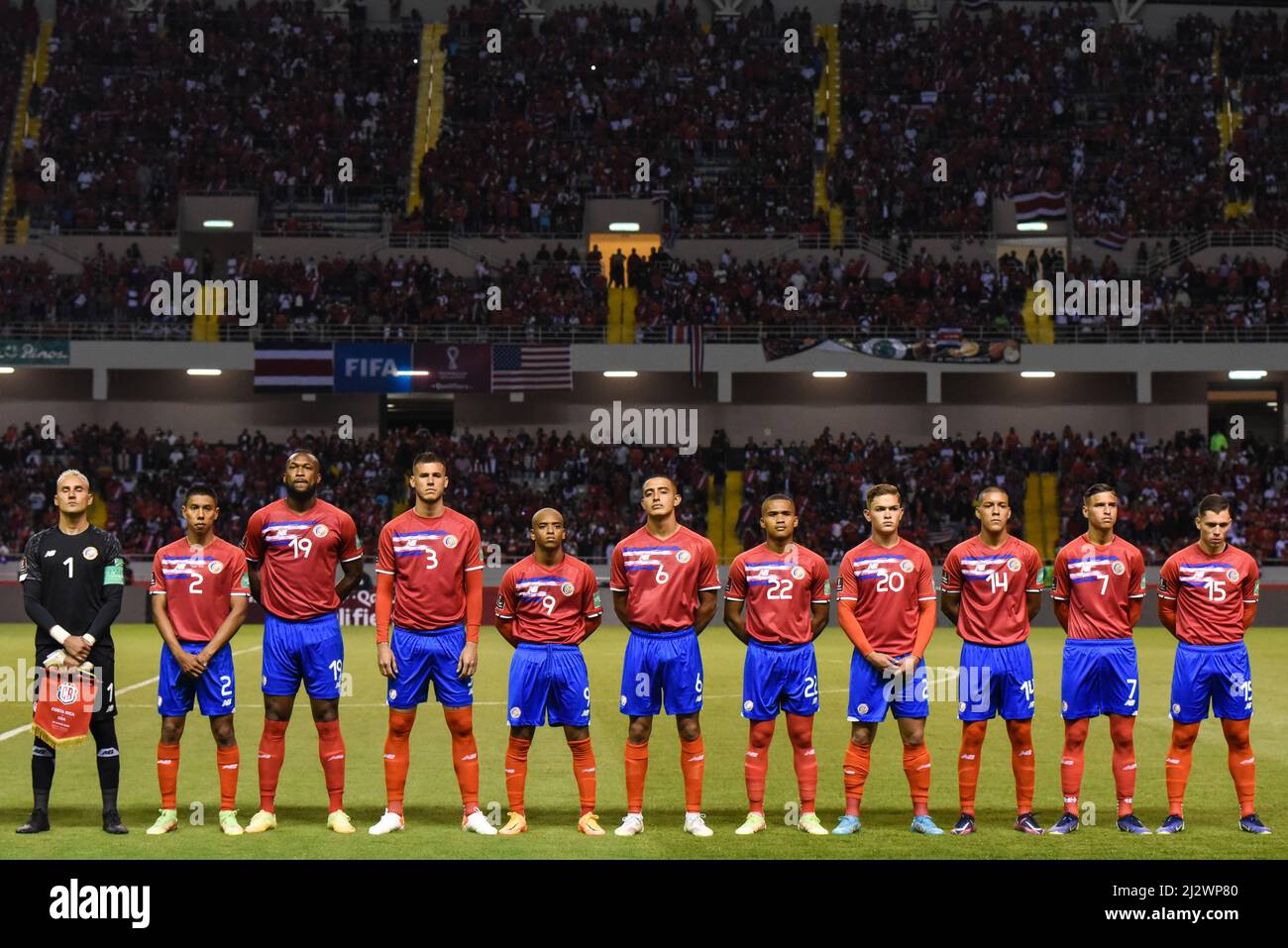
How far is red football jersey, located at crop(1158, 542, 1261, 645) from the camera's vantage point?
10.7 m

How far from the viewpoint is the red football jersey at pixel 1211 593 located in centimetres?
1073

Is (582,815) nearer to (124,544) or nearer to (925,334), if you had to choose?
(124,544)

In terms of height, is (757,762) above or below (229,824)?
above

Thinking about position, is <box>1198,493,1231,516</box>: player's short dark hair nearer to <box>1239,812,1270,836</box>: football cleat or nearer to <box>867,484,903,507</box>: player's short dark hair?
<box>1239,812,1270,836</box>: football cleat

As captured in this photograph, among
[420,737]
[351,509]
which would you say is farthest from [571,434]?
[420,737]

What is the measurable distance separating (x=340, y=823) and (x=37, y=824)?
2014 mm

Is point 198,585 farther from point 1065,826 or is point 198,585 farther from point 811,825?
point 1065,826

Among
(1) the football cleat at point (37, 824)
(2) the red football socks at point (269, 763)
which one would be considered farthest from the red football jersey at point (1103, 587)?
(1) the football cleat at point (37, 824)

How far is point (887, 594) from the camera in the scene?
10523 mm

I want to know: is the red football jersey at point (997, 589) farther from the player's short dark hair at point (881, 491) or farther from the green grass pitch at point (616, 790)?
the green grass pitch at point (616, 790)

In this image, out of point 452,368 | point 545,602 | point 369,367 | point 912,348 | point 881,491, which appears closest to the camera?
point 545,602

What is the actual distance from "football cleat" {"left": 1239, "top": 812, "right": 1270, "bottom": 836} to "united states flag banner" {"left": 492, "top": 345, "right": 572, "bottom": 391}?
98.1ft

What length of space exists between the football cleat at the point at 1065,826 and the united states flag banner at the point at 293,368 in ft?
103

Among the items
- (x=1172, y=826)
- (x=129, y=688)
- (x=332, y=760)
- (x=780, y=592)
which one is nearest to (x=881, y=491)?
(x=780, y=592)
